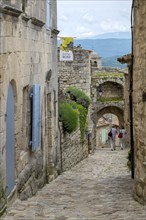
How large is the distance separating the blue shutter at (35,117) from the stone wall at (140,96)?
8.24 ft

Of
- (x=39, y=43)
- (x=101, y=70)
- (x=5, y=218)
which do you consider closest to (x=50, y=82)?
(x=39, y=43)

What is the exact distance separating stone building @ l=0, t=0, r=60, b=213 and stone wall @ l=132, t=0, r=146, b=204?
7.87 feet

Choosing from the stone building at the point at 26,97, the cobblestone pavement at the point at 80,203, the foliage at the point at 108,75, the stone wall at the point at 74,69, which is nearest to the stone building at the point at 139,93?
the cobblestone pavement at the point at 80,203

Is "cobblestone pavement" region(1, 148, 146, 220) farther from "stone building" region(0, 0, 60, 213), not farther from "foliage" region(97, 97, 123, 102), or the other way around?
"foliage" region(97, 97, 123, 102)

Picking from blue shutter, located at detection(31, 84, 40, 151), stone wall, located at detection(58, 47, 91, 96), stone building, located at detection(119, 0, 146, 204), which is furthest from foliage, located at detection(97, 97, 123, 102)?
stone building, located at detection(119, 0, 146, 204)

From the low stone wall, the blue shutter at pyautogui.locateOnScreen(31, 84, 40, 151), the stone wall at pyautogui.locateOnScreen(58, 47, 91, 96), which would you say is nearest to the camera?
the blue shutter at pyautogui.locateOnScreen(31, 84, 40, 151)

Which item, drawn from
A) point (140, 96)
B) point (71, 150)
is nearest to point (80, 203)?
point (140, 96)

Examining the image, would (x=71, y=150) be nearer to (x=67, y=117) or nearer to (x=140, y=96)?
(x=67, y=117)

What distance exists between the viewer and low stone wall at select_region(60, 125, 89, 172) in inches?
667

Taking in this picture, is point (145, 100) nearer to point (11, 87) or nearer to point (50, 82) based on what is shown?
point (11, 87)

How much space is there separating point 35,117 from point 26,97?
0.77 m

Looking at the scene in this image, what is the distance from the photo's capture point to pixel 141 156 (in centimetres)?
928

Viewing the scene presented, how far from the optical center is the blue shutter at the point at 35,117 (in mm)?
10927

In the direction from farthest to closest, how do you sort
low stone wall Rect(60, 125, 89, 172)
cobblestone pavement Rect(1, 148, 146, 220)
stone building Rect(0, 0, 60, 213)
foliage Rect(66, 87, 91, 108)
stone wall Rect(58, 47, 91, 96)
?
stone wall Rect(58, 47, 91, 96) → foliage Rect(66, 87, 91, 108) → low stone wall Rect(60, 125, 89, 172) → stone building Rect(0, 0, 60, 213) → cobblestone pavement Rect(1, 148, 146, 220)
